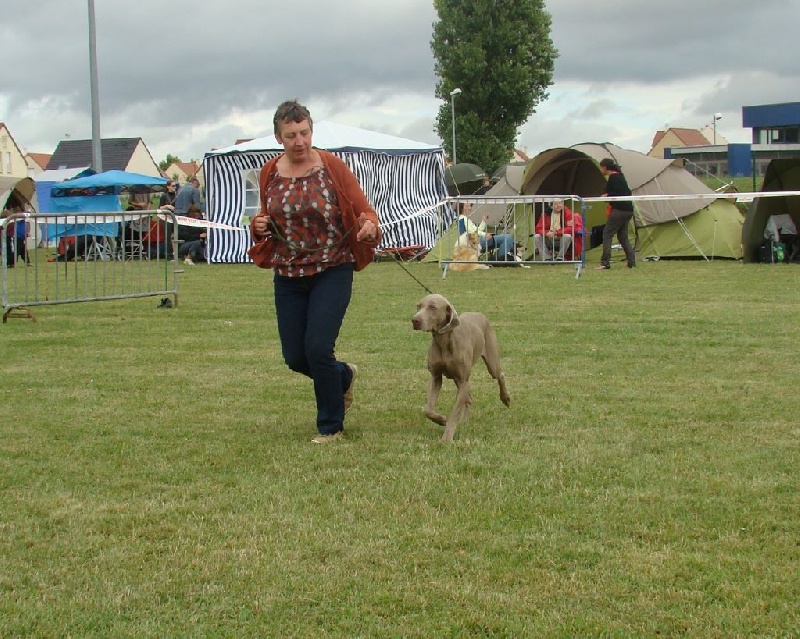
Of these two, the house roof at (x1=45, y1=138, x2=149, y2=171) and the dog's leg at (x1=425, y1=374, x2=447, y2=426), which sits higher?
the house roof at (x1=45, y1=138, x2=149, y2=171)

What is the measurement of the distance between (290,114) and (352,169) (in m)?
16.0

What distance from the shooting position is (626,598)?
11.5ft

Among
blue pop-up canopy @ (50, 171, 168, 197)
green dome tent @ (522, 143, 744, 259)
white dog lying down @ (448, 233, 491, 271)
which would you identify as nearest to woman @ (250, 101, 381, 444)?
white dog lying down @ (448, 233, 491, 271)

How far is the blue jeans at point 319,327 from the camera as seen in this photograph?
5781 millimetres

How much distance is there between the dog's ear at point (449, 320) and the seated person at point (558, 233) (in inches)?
461

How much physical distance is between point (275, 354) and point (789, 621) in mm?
6187

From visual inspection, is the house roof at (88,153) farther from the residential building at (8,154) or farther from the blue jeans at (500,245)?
the blue jeans at (500,245)

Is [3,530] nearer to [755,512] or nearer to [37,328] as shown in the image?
[755,512]

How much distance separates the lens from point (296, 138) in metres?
5.71

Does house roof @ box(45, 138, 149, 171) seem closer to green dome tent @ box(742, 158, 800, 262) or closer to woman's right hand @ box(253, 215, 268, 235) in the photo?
green dome tent @ box(742, 158, 800, 262)

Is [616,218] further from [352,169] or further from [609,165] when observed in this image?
[352,169]

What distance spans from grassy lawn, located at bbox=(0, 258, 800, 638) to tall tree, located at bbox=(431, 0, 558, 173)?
1684 inches

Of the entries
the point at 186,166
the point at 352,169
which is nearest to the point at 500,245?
the point at 352,169

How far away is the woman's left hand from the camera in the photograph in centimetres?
564
